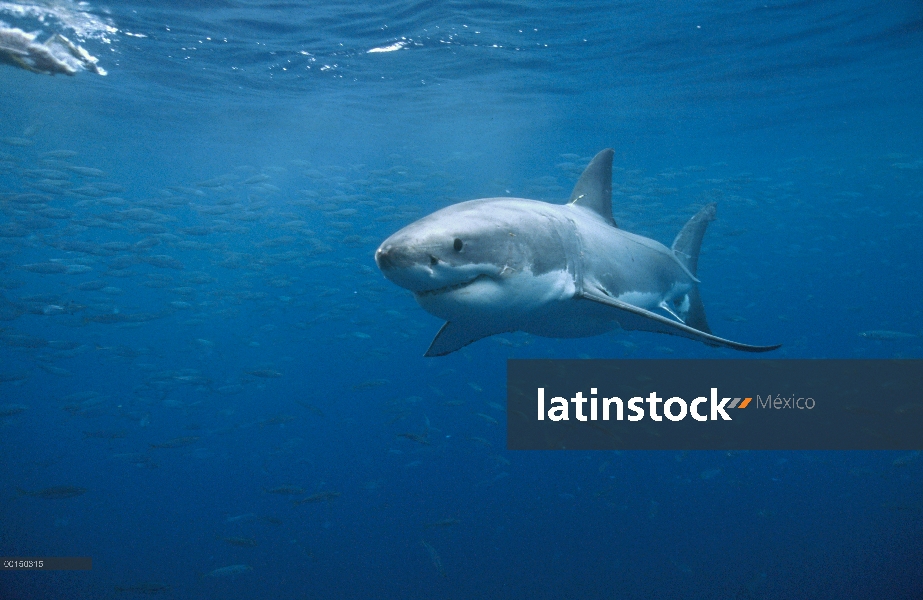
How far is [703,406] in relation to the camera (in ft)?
38.2

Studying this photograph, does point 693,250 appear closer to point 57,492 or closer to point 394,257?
point 394,257

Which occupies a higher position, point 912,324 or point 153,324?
point 912,324

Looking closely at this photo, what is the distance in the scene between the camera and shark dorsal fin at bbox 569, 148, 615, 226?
5.45 meters

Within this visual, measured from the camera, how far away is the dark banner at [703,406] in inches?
281

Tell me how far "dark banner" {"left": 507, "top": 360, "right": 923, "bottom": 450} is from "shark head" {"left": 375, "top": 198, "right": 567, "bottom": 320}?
11.2 feet

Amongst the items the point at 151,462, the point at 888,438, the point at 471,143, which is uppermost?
the point at 471,143

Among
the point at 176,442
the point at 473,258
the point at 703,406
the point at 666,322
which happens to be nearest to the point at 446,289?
the point at 473,258

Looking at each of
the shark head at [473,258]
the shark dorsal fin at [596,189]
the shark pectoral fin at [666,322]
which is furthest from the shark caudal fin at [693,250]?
the shark head at [473,258]

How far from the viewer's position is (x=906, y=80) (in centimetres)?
2197

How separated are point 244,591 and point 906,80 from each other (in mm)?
30148

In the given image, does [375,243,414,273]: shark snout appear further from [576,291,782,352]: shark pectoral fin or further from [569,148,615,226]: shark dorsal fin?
[569,148,615,226]: shark dorsal fin

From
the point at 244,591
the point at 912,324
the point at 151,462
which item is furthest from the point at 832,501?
the point at 151,462

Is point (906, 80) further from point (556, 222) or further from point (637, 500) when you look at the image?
point (556, 222)

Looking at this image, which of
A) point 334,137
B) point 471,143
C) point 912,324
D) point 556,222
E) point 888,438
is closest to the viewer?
point 556,222
